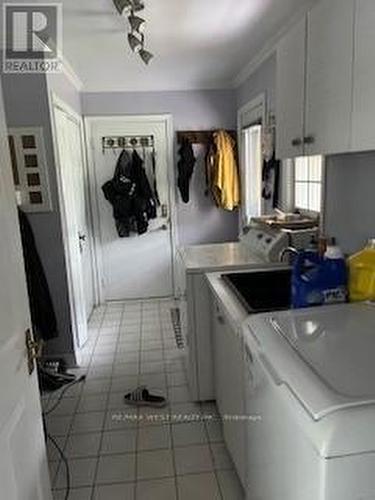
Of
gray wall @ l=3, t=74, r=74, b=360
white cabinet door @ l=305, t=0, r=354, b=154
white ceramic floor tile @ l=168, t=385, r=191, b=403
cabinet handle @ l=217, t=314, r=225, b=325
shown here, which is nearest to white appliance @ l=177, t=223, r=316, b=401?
white ceramic floor tile @ l=168, t=385, r=191, b=403

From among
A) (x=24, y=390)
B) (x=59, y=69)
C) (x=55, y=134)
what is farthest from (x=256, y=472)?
(x=59, y=69)

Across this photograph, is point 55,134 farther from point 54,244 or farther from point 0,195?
point 0,195

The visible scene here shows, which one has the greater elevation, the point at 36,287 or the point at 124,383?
the point at 36,287

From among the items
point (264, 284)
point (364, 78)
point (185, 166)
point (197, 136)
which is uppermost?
point (197, 136)

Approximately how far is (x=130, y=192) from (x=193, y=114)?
1.06 meters

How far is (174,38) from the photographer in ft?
8.38

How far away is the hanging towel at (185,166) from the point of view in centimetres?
408

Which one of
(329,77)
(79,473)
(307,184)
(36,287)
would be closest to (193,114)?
(307,184)

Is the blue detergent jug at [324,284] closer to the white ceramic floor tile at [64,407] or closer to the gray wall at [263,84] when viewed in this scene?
the white ceramic floor tile at [64,407]

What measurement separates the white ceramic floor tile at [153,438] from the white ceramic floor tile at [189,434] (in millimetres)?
43

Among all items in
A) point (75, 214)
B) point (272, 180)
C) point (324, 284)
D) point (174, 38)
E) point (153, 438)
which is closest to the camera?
point (324, 284)

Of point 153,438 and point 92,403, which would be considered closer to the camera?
point 153,438

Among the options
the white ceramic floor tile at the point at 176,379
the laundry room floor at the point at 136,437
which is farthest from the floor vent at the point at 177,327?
the white ceramic floor tile at the point at 176,379

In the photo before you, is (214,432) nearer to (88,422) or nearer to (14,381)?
(88,422)
